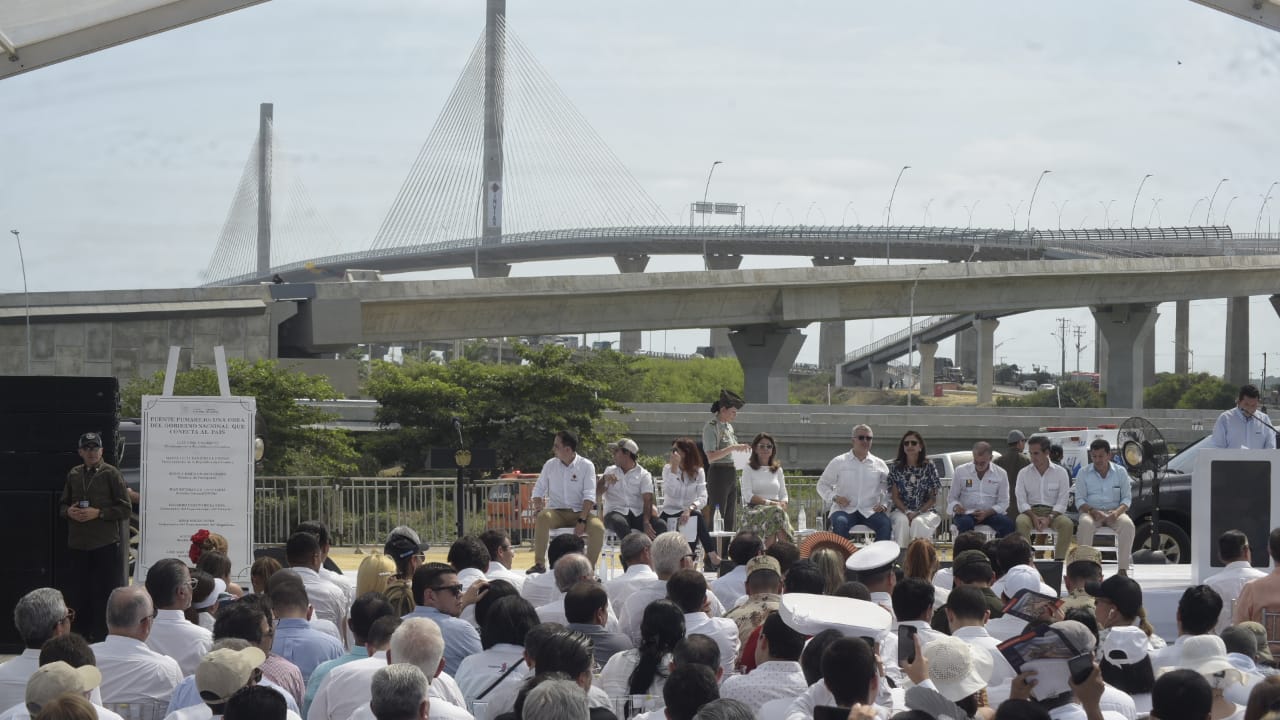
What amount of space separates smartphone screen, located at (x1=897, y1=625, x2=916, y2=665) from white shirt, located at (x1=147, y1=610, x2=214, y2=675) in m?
3.58

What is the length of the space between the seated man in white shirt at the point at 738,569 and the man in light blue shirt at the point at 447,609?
213 centimetres

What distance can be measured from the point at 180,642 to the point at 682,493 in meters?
7.22

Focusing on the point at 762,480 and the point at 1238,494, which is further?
the point at 762,480

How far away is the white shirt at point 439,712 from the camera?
5.50 metres

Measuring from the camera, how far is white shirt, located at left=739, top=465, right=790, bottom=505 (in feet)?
46.2

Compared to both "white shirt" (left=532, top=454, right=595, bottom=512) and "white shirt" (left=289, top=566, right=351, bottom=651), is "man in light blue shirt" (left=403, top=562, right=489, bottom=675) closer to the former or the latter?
"white shirt" (left=289, top=566, right=351, bottom=651)

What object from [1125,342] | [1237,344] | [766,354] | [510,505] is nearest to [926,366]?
[1237,344]

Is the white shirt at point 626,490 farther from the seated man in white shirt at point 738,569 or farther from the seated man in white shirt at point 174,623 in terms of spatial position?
the seated man in white shirt at point 174,623

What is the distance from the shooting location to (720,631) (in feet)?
23.7

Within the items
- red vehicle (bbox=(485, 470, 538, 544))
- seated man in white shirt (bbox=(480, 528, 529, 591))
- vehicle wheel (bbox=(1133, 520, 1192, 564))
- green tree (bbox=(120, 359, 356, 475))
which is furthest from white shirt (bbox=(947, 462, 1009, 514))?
green tree (bbox=(120, 359, 356, 475))

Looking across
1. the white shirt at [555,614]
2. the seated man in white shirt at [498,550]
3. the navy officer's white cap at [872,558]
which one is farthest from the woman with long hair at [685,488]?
the white shirt at [555,614]

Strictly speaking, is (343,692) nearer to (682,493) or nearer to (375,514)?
(682,493)

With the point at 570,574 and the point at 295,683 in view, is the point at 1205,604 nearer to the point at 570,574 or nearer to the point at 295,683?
the point at 570,574

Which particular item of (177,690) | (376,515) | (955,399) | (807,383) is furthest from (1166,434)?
(807,383)
